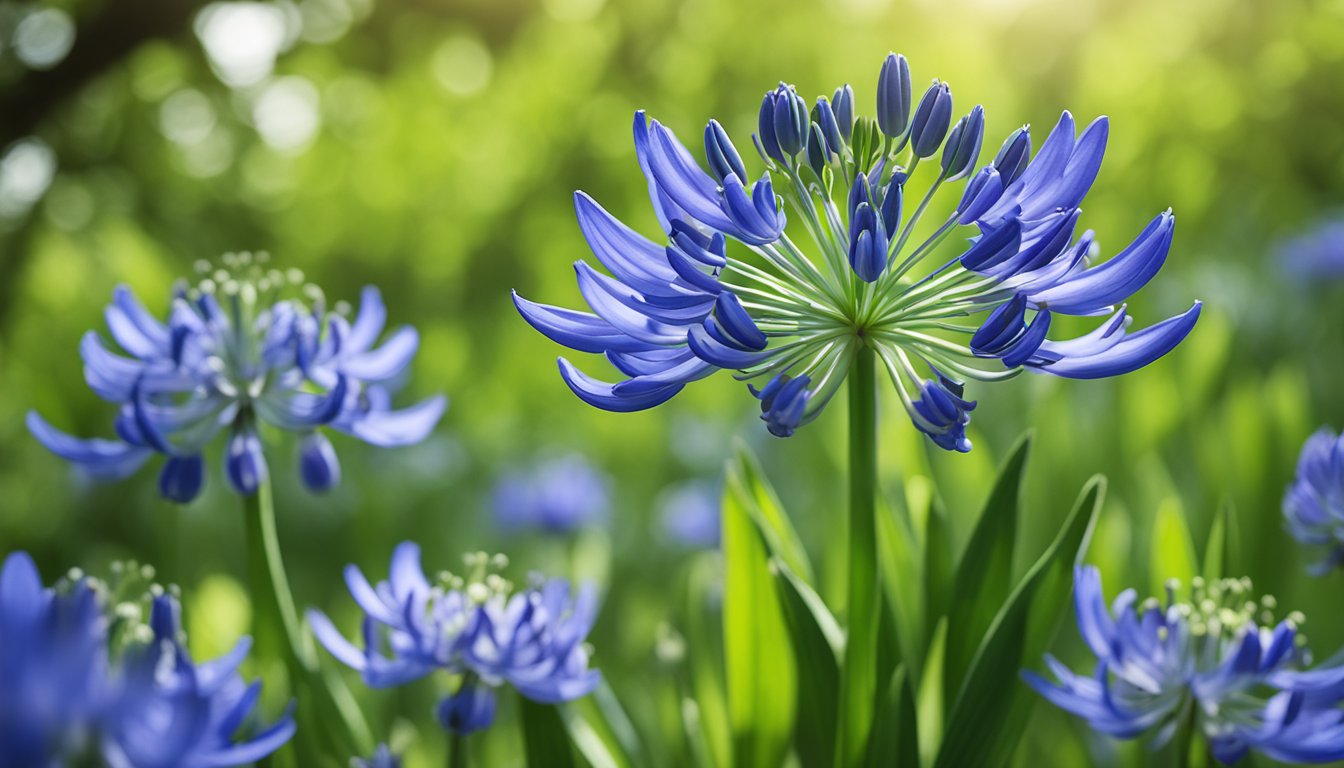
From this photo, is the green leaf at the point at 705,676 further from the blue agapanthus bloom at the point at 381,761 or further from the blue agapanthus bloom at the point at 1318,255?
the blue agapanthus bloom at the point at 1318,255

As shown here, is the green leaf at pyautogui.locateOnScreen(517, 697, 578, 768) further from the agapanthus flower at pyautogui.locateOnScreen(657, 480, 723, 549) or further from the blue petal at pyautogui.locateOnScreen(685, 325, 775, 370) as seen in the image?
the agapanthus flower at pyautogui.locateOnScreen(657, 480, 723, 549)

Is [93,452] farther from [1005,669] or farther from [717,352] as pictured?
[1005,669]

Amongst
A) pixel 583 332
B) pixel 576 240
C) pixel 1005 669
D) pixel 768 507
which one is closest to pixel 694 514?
pixel 768 507

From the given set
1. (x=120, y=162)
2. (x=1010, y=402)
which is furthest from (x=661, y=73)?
(x=120, y=162)

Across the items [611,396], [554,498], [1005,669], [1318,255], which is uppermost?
[1318,255]

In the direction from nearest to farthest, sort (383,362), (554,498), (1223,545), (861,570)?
(861,570) < (383,362) < (1223,545) < (554,498)

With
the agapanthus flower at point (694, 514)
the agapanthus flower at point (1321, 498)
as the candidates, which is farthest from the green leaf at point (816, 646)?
the agapanthus flower at point (694, 514)
